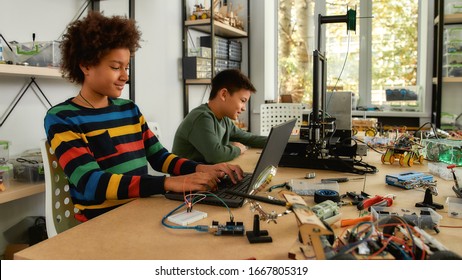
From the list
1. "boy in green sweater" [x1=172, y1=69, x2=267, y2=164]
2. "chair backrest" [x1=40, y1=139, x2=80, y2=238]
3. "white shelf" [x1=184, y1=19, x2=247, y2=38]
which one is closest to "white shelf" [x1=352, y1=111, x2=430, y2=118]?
"white shelf" [x1=184, y1=19, x2=247, y2=38]

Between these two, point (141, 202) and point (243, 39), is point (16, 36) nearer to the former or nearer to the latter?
point (141, 202)

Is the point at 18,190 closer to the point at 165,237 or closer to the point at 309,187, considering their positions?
the point at 165,237

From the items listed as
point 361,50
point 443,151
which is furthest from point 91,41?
point 361,50

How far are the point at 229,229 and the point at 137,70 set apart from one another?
2083 millimetres

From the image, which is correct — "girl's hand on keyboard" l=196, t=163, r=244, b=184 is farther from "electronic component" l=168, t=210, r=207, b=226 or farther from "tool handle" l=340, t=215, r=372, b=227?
"tool handle" l=340, t=215, r=372, b=227

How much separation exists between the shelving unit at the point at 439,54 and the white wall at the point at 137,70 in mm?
1537

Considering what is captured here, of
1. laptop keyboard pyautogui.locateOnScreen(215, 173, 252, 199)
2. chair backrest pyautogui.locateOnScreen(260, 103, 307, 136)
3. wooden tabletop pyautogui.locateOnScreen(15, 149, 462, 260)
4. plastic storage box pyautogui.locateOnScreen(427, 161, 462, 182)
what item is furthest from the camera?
chair backrest pyautogui.locateOnScreen(260, 103, 307, 136)

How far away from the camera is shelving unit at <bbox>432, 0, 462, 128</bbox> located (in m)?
3.30

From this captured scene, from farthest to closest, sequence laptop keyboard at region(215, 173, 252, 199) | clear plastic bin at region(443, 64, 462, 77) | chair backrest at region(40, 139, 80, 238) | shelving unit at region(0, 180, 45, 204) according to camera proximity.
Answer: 1. clear plastic bin at region(443, 64, 462, 77)
2. shelving unit at region(0, 180, 45, 204)
3. chair backrest at region(40, 139, 80, 238)
4. laptop keyboard at region(215, 173, 252, 199)

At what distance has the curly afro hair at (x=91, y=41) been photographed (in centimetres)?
135

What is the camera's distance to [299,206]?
0.73 m

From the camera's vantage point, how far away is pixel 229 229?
0.90 metres

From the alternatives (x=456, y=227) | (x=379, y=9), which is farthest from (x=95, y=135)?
(x=379, y=9)

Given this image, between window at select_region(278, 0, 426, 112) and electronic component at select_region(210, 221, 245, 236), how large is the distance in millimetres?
2958
